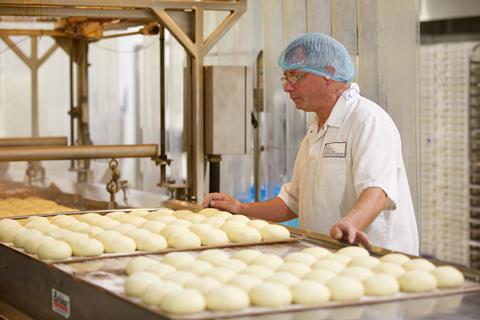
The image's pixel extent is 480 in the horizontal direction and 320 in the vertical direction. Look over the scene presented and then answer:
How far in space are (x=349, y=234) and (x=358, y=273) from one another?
0.44 meters

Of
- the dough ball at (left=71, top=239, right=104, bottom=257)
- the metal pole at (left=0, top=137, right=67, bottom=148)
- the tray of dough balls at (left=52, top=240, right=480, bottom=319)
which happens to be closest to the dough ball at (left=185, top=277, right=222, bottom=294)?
the tray of dough balls at (left=52, top=240, right=480, bottom=319)

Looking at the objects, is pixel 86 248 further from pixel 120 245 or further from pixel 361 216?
pixel 361 216

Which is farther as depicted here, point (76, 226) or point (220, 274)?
point (76, 226)

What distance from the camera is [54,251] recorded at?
7.23ft

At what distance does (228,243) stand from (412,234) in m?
0.86

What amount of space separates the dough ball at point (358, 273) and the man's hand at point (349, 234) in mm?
366

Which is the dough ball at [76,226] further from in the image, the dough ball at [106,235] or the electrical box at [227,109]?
the electrical box at [227,109]

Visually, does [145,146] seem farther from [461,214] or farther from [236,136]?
[461,214]

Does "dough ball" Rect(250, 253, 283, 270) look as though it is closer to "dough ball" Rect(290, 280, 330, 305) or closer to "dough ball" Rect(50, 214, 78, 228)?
"dough ball" Rect(290, 280, 330, 305)

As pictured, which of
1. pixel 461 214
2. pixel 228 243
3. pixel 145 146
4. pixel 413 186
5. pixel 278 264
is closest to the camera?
pixel 278 264

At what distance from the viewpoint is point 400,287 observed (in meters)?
1.87

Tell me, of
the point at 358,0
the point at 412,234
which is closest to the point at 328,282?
the point at 412,234

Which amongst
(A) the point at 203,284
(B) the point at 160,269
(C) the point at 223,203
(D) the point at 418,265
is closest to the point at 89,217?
(C) the point at 223,203

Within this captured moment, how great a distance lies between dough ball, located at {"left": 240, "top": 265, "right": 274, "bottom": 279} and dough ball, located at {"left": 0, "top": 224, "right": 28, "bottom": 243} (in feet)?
2.95
